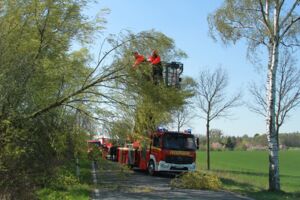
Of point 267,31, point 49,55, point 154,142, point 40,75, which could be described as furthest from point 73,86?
point 154,142

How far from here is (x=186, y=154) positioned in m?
26.8

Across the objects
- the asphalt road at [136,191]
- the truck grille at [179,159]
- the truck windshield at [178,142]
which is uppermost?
the truck windshield at [178,142]

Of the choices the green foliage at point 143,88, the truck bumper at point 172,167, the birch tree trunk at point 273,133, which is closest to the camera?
the green foliage at point 143,88

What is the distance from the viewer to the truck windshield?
2658 centimetres

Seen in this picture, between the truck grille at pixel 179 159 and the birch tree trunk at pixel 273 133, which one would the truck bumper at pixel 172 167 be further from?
the birch tree trunk at pixel 273 133

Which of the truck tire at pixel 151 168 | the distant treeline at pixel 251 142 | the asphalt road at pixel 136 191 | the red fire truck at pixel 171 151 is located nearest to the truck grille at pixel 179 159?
the red fire truck at pixel 171 151

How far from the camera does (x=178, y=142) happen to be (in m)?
27.0

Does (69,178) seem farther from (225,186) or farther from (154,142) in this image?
(154,142)

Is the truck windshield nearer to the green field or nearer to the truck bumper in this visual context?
the truck bumper

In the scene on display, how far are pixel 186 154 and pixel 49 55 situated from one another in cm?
1555

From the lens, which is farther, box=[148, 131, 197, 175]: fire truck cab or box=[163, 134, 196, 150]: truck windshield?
box=[163, 134, 196, 150]: truck windshield

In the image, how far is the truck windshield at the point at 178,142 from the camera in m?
26.6

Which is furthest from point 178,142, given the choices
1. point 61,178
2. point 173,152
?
point 61,178

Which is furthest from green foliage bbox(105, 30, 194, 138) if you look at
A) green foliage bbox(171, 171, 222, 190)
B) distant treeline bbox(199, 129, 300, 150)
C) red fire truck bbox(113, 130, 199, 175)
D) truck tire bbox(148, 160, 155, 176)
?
distant treeline bbox(199, 129, 300, 150)
